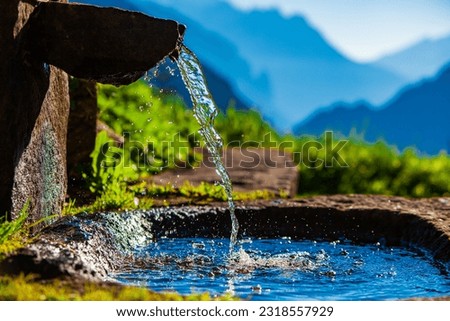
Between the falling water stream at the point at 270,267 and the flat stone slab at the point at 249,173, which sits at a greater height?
the flat stone slab at the point at 249,173

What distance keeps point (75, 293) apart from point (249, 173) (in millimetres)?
5557

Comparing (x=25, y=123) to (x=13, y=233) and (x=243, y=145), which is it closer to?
(x=13, y=233)

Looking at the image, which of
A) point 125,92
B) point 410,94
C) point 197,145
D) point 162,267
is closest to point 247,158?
point 197,145

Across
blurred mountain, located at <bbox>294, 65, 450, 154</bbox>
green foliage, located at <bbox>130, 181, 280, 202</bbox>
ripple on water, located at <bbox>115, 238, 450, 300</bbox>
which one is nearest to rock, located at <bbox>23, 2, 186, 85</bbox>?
ripple on water, located at <bbox>115, 238, 450, 300</bbox>

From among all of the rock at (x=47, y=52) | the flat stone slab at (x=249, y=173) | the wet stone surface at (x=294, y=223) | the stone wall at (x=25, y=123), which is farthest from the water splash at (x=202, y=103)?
the flat stone slab at (x=249, y=173)

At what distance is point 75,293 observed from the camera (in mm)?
3867

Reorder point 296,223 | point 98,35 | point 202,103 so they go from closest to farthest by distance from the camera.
A: point 98,35 < point 202,103 < point 296,223

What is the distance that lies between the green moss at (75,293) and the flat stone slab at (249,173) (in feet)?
13.4

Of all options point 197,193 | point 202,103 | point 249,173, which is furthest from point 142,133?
point 202,103

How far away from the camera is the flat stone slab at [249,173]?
853cm

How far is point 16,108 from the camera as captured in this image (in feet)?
16.0

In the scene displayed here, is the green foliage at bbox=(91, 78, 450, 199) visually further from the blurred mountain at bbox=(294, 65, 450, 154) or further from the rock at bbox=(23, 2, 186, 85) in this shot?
the blurred mountain at bbox=(294, 65, 450, 154)

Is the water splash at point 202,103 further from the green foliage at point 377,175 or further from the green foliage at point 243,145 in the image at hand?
the green foliage at point 377,175

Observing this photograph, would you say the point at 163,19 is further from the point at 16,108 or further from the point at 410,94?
the point at 410,94
